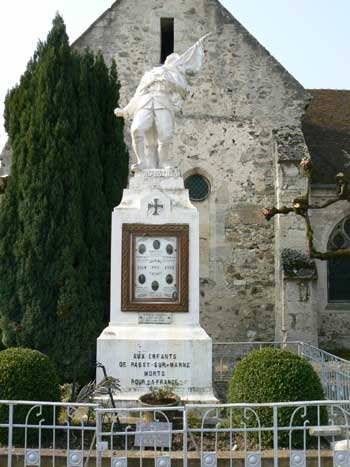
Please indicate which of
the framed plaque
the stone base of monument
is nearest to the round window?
the framed plaque

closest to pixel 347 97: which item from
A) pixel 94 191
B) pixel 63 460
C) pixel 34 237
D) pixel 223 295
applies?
pixel 223 295

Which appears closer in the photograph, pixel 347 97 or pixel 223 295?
pixel 223 295

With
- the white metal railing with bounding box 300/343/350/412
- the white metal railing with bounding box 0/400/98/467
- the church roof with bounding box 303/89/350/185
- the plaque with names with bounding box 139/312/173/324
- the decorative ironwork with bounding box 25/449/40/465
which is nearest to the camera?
the decorative ironwork with bounding box 25/449/40/465

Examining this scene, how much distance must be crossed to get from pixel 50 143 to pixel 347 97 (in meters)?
11.5

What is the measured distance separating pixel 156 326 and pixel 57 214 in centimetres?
369

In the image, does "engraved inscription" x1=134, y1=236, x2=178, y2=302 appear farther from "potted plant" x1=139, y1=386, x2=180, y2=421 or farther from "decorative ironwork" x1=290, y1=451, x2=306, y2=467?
"decorative ironwork" x1=290, y1=451, x2=306, y2=467

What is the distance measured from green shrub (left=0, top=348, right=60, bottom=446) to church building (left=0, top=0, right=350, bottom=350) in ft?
28.8

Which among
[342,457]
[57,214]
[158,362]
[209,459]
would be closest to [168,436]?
[209,459]

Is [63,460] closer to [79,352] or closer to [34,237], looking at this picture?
[79,352]

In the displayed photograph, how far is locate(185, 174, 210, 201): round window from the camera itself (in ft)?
52.2

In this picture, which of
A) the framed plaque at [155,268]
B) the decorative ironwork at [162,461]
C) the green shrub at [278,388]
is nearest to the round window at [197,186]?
the framed plaque at [155,268]

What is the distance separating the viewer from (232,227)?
1566cm

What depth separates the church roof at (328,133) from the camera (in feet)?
51.4

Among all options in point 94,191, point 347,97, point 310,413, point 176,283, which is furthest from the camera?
point 347,97
